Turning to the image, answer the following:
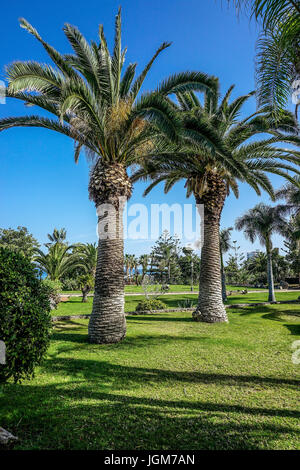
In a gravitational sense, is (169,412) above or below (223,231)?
below

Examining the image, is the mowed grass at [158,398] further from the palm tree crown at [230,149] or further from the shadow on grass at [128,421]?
the palm tree crown at [230,149]

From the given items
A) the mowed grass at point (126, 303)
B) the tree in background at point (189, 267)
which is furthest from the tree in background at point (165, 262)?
the mowed grass at point (126, 303)

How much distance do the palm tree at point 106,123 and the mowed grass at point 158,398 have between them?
1475 mm

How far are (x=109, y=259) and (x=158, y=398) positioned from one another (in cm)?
476

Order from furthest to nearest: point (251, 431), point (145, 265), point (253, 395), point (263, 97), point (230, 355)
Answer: point (145, 265)
point (230, 355)
point (263, 97)
point (253, 395)
point (251, 431)

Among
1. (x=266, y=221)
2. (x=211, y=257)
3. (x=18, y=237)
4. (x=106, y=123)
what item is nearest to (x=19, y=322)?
(x=106, y=123)

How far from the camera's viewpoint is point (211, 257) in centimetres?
1224

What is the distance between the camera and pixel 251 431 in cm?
341

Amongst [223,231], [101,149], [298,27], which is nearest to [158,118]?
[101,149]

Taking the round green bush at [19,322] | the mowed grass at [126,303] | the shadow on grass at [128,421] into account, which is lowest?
the mowed grass at [126,303]

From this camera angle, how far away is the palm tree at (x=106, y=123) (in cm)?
783

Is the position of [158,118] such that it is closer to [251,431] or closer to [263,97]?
[263,97]
